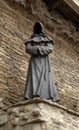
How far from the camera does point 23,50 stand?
245 inches

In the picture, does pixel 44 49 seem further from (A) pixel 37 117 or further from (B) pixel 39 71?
(A) pixel 37 117

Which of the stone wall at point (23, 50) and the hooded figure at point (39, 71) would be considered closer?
the hooded figure at point (39, 71)

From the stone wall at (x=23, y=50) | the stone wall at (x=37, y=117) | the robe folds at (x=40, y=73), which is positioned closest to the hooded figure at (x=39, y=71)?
the robe folds at (x=40, y=73)

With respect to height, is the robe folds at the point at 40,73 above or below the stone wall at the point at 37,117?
above

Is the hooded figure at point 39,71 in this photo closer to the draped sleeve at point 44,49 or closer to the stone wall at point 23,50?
the draped sleeve at point 44,49

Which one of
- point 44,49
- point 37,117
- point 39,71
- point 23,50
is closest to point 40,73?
point 39,71

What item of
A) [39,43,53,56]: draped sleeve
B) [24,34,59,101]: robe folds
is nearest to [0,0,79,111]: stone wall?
[24,34,59,101]: robe folds

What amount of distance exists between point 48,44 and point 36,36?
24 centimetres

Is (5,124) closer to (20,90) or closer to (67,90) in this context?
(20,90)

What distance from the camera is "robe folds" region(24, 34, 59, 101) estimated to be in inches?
190

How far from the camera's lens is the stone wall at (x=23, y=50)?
5.68 meters

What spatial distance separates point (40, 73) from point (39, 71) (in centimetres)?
4

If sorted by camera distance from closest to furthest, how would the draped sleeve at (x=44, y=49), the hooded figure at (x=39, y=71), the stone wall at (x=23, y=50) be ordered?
the hooded figure at (x=39, y=71)
the draped sleeve at (x=44, y=49)
the stone wall at (x=23, y=50)

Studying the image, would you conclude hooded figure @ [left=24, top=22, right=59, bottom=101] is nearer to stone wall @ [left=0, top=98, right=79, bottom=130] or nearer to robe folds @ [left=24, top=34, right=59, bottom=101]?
robe folds @ [left=24, top=34, right=59, bottom=101]
